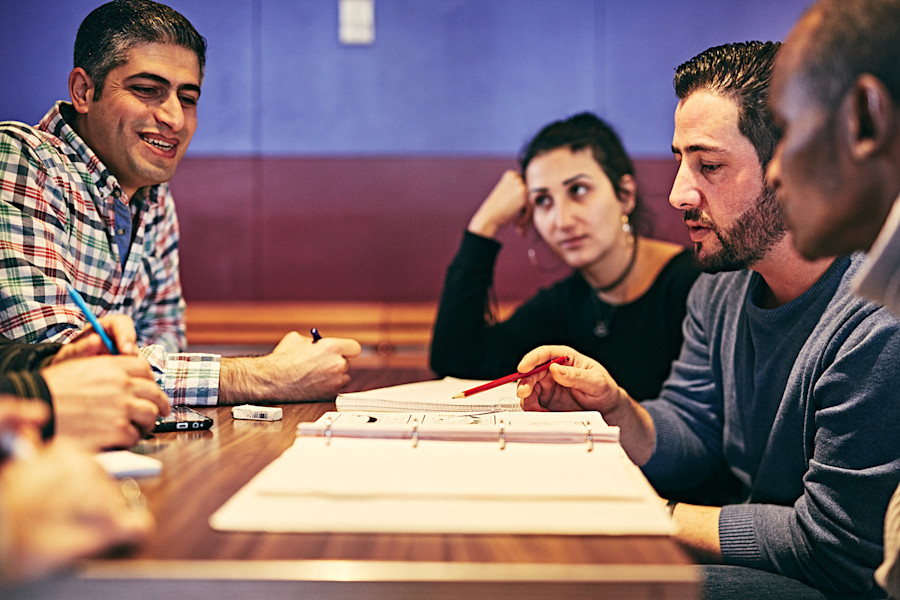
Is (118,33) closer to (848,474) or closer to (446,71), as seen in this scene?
(848,474)

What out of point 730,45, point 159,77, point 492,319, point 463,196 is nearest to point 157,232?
point 159,77

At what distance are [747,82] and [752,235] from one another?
0.87ft

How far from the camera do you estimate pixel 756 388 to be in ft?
4.15

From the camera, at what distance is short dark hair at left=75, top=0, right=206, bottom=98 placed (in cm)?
158

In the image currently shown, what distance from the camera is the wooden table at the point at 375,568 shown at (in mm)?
510

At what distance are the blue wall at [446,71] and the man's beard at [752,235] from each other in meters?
2.00

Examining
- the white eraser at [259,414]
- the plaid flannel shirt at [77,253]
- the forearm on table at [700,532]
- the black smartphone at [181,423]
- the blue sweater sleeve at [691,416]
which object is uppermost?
the plaid flannel shirt at [77,253]

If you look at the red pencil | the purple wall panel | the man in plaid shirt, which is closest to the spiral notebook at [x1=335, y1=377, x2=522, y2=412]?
the red pencil

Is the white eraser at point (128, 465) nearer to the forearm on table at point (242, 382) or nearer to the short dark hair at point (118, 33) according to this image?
the forearm on table at point (242, 382)

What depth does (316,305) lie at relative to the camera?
3.22m

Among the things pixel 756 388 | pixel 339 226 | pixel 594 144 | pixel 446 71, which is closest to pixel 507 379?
pixel 756 388

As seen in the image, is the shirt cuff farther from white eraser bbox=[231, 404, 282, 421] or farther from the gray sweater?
the gray sweater

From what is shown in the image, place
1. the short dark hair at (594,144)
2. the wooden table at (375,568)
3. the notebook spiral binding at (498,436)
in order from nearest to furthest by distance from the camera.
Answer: the wooden table at (375,568)
the notebook spiral binding at (498,436)
the short dark hair at (594,144)

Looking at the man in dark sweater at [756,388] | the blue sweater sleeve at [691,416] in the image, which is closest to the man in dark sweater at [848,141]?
the man in dark sweater at [756,388]
